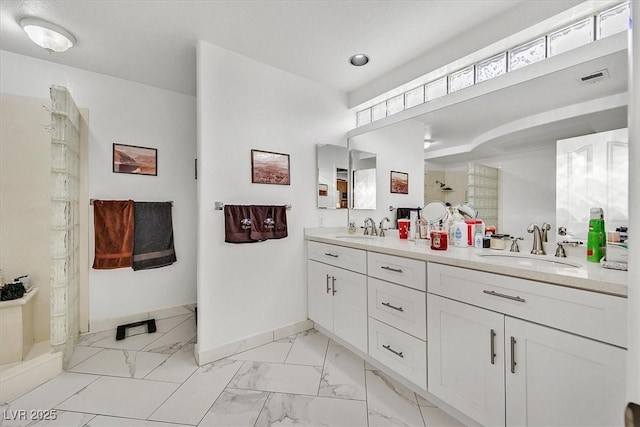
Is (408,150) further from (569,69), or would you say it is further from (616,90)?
(616,90)

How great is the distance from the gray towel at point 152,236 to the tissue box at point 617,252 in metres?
3.24

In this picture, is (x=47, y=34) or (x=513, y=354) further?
(x=47, y=34)

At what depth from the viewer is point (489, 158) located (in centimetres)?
188

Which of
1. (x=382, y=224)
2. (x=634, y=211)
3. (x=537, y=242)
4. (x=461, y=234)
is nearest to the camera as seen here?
(x=634, y=211)

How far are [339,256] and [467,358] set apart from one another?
1072 mm

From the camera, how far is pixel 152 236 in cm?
272

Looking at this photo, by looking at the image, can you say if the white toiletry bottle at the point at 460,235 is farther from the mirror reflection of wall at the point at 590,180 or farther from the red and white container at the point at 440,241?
the mirror reflection of wall at the point at 590,180

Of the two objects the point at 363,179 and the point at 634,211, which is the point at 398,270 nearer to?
the point at 634,211

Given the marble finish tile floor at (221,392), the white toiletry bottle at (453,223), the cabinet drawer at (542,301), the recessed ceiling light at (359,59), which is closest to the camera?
the cabinet drawer at (542,301)

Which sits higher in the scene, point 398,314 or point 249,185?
point 249,185

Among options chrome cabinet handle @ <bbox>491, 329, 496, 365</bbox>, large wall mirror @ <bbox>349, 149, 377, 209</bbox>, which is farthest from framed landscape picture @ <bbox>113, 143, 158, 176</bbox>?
chrome cabinet handle @ <bbox>491, 329, 496, 365</bbox>

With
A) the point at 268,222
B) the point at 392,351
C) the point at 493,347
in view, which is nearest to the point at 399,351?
the point at 392,351

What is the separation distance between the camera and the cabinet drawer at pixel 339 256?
1967 millimetres

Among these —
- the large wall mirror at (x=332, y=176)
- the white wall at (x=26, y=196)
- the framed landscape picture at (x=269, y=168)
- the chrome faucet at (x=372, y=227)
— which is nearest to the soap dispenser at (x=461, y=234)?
the chrome faucet at (x=372, y=227)
